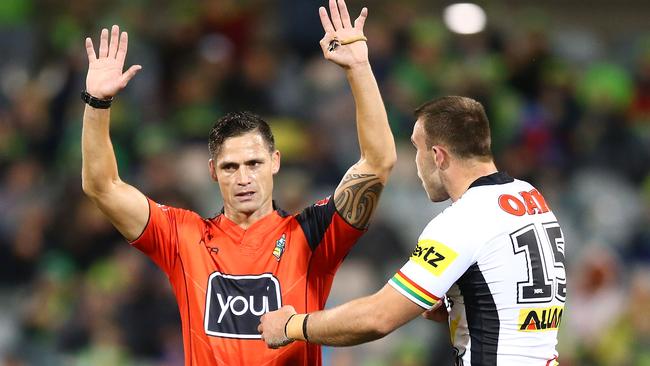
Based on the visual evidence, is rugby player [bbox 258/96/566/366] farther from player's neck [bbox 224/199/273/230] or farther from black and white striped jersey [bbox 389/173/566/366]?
player's neck [bbox 224/199/273/230]

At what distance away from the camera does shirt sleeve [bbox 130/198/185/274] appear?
4.90 meters

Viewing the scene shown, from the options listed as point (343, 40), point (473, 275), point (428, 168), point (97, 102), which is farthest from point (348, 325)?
point (97, 102)

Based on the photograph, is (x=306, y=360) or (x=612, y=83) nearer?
(x=306, y=360)

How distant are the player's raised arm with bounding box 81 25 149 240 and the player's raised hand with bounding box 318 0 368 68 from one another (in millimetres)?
913

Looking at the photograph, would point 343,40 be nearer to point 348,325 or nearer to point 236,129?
point 236,129

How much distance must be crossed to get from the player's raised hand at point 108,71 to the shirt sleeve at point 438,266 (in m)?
1.64

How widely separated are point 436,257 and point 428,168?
1.69 ft

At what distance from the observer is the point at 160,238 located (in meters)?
4.94

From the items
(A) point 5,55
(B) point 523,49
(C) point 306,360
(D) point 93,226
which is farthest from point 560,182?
(C) point 306,360

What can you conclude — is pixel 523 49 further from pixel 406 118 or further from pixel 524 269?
pixel 524 269

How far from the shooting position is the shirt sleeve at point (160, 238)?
4902mm

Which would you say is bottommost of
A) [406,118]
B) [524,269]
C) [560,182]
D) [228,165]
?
[524,269]

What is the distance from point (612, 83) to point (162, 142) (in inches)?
216

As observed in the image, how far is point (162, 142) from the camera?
10.6m
